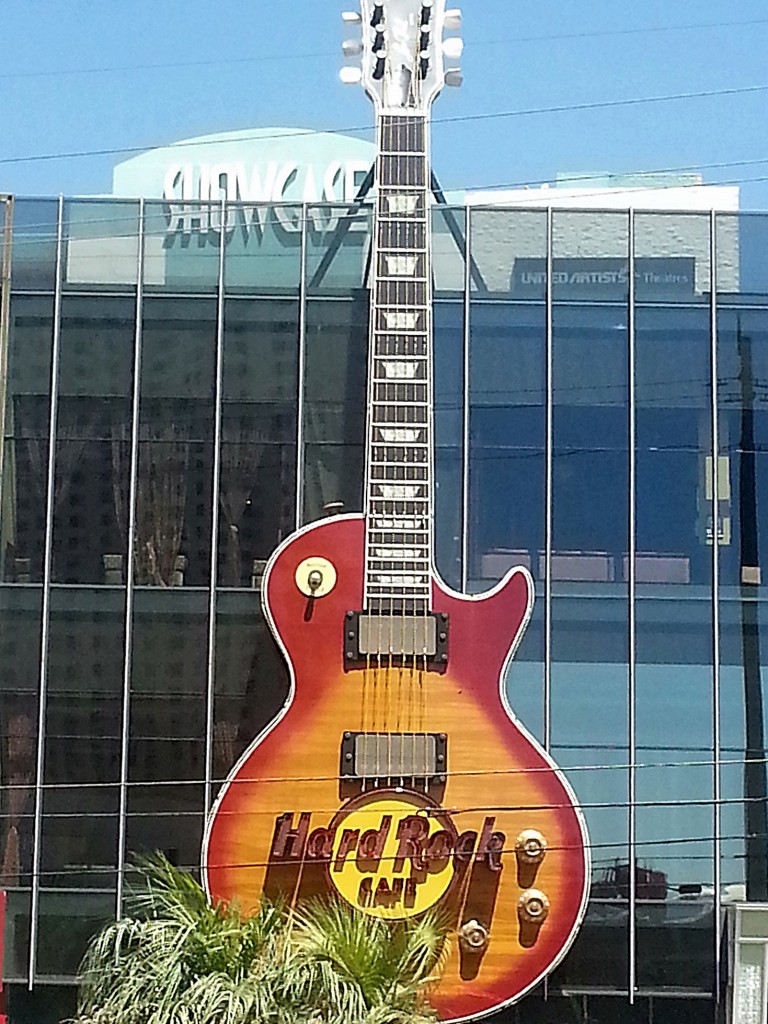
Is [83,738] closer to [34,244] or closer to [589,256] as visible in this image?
[34,244]

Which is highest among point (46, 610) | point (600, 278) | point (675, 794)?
point (600, 278)

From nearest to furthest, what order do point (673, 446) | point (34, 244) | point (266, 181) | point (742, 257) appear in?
point (673, 446), point (742, 257), point (34, 244), point (266, 181)

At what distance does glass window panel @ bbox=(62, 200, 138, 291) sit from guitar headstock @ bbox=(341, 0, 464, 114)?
2834 mm

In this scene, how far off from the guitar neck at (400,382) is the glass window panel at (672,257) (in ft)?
8.16

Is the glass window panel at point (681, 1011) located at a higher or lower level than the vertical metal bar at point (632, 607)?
lower

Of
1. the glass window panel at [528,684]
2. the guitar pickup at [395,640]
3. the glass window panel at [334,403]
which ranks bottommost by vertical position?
the glass window panel at [528,684]

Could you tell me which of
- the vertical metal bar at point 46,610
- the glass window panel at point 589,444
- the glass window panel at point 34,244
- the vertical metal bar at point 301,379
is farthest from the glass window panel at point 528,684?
the glass window panel at point 34,244

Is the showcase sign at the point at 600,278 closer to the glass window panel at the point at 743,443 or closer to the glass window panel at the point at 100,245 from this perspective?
the glass window panel at the point at 743,443

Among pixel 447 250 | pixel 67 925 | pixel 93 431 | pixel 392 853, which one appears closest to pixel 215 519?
pixel 93 431

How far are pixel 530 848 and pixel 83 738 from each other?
4.57 metres

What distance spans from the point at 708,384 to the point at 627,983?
5878 mm

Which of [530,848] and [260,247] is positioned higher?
[260,247]

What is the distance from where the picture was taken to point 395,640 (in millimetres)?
15148

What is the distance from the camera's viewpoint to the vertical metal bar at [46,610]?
16.3 m
